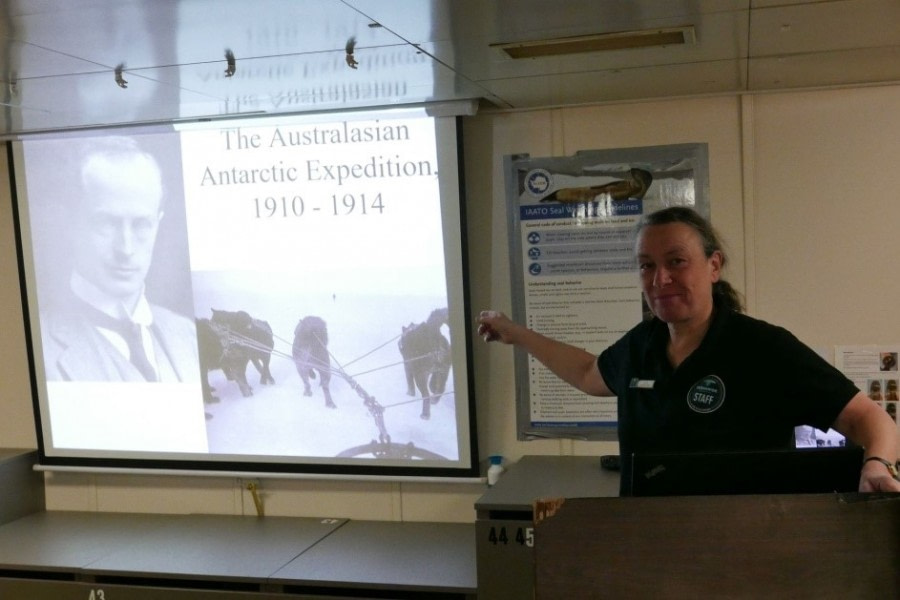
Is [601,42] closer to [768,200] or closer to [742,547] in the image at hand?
[768,200]

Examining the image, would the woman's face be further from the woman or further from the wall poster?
the wall poster

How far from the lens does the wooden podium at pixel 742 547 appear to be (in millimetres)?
1229

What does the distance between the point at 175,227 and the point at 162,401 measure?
0.75 meters

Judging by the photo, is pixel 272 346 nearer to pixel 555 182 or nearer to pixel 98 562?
pixel 98 562

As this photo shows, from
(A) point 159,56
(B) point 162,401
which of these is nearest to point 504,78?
(A) point 159,56

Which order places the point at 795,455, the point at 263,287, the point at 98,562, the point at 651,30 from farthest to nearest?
the point at 263,287 → the point at 98,562 → the point at 651,30 → the point at 795,455

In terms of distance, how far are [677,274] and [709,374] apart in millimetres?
219

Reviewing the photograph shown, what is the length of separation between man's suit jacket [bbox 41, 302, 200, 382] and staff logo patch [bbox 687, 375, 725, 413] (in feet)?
8.64

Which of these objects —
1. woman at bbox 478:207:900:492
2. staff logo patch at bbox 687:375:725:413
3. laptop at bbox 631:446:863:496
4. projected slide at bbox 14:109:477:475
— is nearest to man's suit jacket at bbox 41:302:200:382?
projected slide at bbox 14:109:477:475

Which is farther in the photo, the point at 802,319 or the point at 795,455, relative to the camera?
the point at 802,319

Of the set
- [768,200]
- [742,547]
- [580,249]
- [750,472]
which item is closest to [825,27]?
[768,200]

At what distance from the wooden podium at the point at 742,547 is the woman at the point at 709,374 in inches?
18.6

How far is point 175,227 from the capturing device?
13.0 feet

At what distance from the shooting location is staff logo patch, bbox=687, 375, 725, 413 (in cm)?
187
